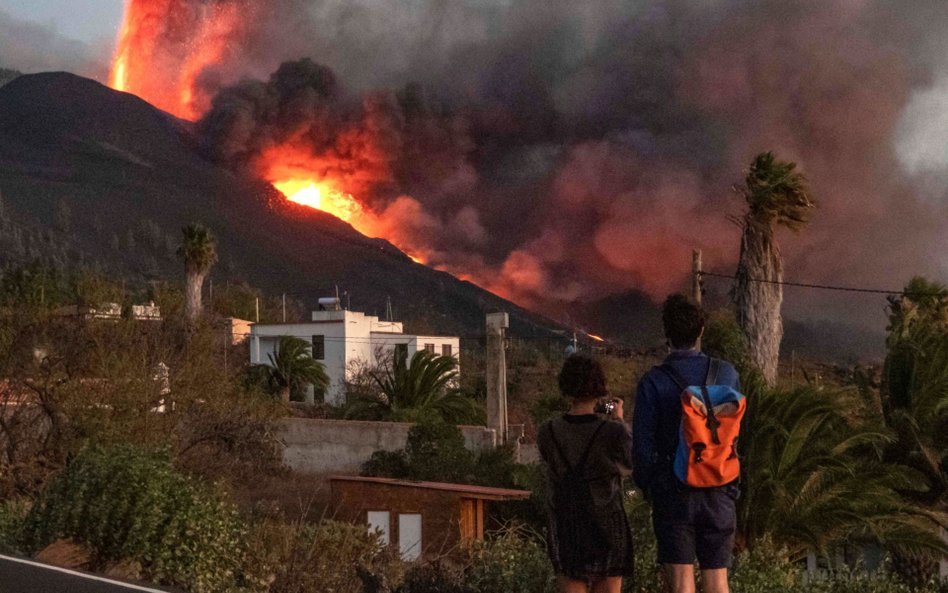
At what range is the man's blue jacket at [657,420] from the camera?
6262 mm

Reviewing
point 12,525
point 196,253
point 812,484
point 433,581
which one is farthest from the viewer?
point 196,253

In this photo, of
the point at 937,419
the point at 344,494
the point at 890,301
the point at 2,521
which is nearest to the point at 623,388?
the point at 890,301

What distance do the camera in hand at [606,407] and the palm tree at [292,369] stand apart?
51624mm

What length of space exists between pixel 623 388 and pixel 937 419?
1823 inches

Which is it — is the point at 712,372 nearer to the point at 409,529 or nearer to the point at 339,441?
the point at 409,529

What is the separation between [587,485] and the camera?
6504 mm

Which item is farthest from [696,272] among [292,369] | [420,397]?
[292,369]

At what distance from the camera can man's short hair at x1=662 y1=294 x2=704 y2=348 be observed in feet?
21.0

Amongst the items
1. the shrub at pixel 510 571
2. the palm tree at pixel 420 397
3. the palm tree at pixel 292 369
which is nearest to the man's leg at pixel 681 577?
the shrub at pixel 510 571

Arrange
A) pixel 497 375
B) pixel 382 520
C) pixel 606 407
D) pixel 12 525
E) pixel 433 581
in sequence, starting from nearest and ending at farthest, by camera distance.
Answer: pixel 606 407, pixel 433 581, pixel 12 525, pixel 382 520, pixel 497 375

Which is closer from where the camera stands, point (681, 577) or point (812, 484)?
point (681, 577)

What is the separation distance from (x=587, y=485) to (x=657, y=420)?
53cm

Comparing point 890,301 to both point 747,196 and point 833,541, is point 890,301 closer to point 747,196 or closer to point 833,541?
point 747,196

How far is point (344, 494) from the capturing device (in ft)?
98.6
